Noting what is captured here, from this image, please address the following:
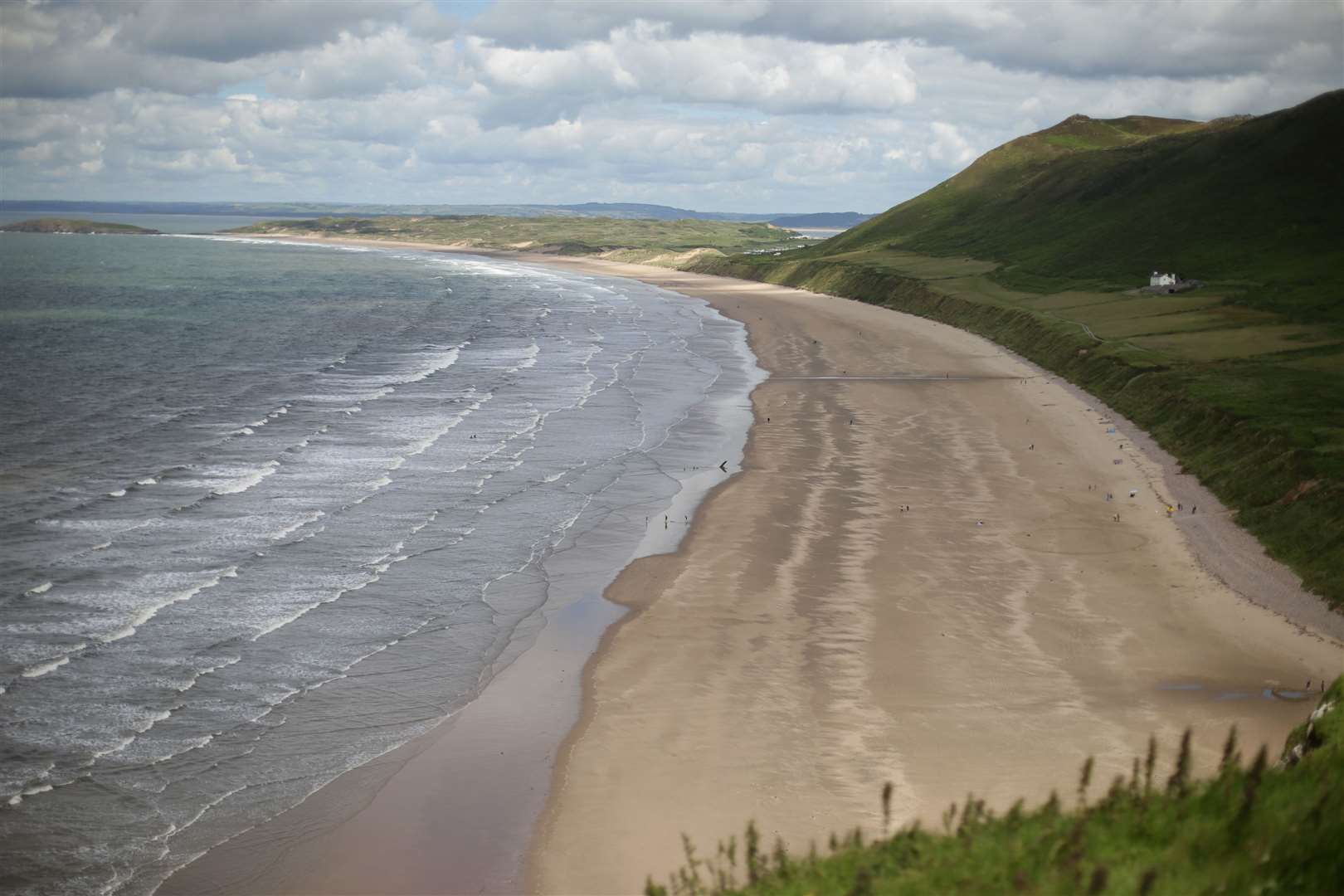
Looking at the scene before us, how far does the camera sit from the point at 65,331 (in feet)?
311

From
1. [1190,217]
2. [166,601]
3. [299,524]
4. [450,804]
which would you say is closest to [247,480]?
[299,524]

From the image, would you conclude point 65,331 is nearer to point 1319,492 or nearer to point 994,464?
point 994,464

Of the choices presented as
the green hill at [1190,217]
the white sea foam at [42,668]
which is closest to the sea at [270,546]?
the white sea foam at [42,668]

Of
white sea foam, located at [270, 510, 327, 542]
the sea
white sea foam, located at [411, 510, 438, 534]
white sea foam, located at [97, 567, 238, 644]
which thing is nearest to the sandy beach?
the sea

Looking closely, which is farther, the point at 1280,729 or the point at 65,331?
the point at 65,331

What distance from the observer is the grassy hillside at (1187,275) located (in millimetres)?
42062

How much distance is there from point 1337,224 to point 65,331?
4345 inches

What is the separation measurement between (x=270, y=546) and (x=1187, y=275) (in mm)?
89676

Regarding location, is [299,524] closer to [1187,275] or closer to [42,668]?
[42,668]

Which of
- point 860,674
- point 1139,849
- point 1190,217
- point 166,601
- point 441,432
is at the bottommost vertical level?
point 166,601

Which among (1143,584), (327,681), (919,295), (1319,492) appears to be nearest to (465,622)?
(327,681)

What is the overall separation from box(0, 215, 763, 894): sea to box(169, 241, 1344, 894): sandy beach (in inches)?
66.6

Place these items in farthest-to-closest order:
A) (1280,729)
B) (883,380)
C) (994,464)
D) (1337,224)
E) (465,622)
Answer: (1337,224) < (883,380) < (994,464) < (465,622) < (1280,729)

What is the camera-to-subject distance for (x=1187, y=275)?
335 feet
